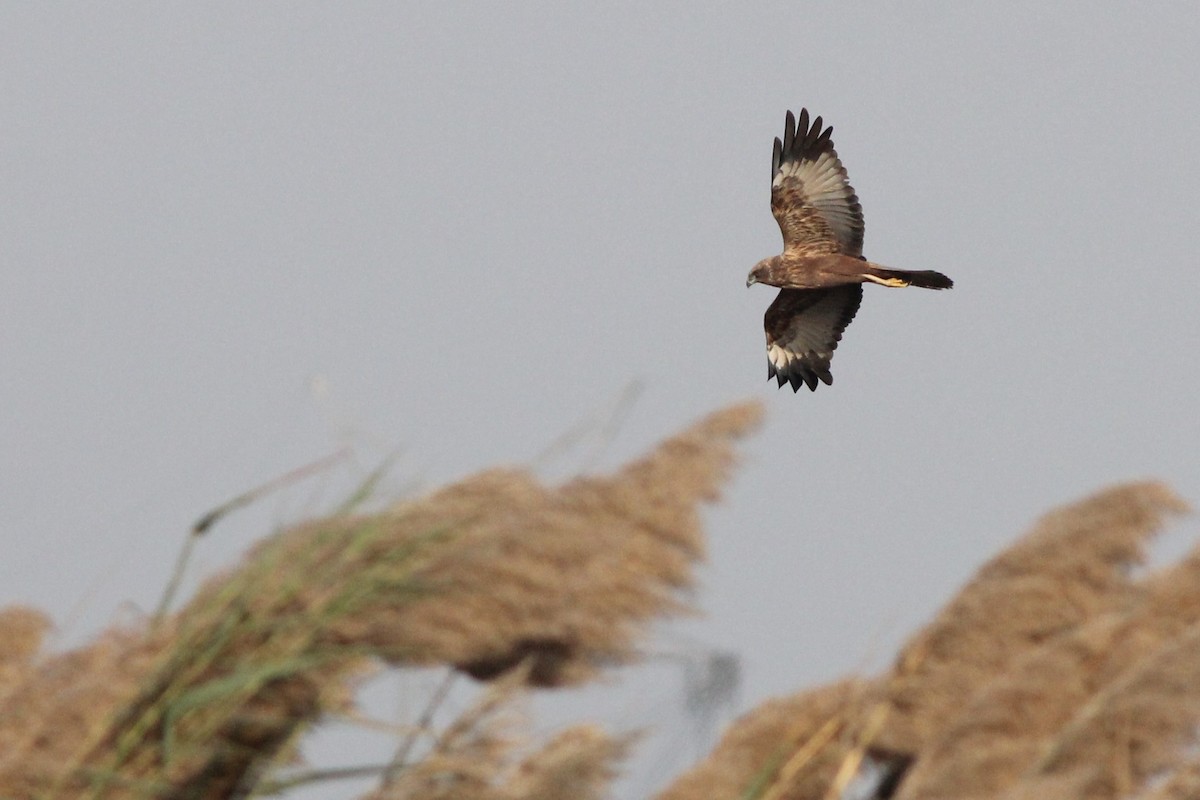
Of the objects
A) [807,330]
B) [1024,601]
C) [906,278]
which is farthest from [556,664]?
[807,330]

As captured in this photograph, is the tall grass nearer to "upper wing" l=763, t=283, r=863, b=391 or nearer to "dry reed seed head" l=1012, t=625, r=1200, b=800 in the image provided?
"dry reed seed head" l=1012, t=625, r=1200, b=800

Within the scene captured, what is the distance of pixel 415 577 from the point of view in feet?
9.23

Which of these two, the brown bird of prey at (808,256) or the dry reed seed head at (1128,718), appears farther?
the brown bird of prey at (808,256)

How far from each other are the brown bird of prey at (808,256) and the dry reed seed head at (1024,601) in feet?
6.37

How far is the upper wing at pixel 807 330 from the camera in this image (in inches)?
255

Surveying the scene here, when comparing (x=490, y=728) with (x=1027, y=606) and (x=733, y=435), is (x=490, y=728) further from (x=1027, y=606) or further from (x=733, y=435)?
(x=1027, y=606)

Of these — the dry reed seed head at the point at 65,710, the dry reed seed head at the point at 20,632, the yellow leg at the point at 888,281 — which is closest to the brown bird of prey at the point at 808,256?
the yellow leg at the point at 888,281

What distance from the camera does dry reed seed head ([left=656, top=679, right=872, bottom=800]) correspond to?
3.79 m

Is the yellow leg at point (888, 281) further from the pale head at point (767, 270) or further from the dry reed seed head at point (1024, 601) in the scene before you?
the dry reed seed head at point (1024, 601)

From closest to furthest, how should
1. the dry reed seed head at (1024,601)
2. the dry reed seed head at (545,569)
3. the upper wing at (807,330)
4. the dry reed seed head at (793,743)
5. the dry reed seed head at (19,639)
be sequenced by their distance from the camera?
the dry reed seed head at (545,569)
the dry reed seed head at (19,639)
the dry reed seed head at (793,743)
the dry reed seed head at (1024,601)
the upper wing at (807,330)

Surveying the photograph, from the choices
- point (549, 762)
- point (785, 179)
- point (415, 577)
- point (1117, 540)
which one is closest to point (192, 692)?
point (415, 577)

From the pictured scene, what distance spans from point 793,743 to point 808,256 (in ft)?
8.60

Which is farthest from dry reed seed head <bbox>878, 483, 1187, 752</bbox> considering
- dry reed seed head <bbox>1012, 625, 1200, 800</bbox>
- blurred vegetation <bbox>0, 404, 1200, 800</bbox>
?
dry reed seed head <bbox>1012, 625, 1200, 800</bbox>

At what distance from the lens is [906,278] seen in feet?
19.1
